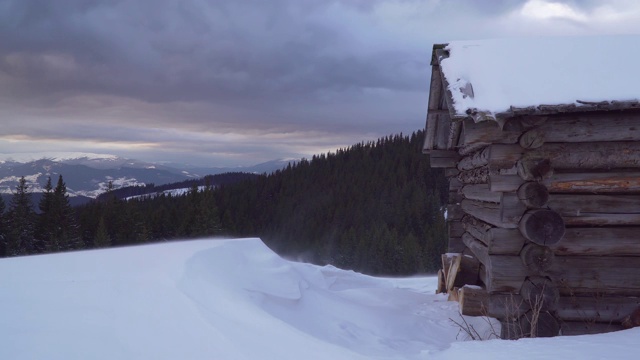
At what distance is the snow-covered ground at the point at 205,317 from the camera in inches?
114

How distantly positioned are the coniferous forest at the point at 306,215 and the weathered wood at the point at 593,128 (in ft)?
127

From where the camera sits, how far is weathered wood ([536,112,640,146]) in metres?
5.29

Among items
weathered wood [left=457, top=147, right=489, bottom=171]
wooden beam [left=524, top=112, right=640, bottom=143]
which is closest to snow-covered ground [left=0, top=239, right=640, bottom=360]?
wooden beam [left=524, top=112, right=640, bottom=143]

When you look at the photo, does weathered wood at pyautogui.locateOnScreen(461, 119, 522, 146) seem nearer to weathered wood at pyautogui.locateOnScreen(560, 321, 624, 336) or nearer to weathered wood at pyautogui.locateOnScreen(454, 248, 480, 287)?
weathered wood at pyautogui.locateOnScreen(560, 321, 624, 336)

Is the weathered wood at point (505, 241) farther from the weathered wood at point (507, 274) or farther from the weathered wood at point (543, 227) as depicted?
the weathered wood at point (543, 227)

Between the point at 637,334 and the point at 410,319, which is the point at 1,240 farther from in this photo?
the point at 637,334

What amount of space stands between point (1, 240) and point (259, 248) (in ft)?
120

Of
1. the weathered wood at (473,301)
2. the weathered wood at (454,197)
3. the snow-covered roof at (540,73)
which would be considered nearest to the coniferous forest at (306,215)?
the weathered wood at (454,197)

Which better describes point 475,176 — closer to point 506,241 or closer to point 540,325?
point 506,241

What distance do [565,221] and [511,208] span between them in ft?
2.36

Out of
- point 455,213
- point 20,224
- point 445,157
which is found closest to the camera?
point 445,157

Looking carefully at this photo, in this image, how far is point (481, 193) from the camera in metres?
6.87

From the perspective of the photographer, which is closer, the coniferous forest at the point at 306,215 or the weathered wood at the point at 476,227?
the weathered wood at the point at 476,227

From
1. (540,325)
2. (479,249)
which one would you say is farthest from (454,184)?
(540,325)
